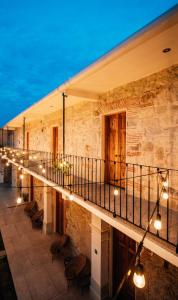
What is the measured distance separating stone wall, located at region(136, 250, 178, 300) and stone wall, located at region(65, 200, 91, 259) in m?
2.80

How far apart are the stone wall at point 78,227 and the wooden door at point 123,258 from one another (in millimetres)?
1213

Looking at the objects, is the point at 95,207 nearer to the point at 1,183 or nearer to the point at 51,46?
the point at 1,183

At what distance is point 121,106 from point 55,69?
172039 mm

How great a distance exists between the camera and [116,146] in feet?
20.2

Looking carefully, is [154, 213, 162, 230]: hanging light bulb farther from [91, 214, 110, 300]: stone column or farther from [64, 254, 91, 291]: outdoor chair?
[64, 254, 91, 291]: outdoor chair

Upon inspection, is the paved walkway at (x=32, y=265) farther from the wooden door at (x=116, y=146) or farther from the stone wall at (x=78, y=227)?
the wooden door at (x=116, y=146)

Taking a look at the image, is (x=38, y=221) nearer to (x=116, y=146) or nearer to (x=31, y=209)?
(x=31, y=209)

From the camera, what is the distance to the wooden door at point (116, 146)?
5879 mm

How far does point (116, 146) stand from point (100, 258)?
381 cm

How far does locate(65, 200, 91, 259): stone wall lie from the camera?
727cm

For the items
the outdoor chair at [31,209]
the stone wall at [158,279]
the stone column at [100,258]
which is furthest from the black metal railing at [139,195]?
the outdoor chair at [31,209]

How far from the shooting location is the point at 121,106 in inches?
221

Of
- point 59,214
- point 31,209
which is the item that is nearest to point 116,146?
point 59,214

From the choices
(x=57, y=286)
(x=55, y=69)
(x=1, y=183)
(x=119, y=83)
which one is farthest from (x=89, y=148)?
(x=55, y=69)
